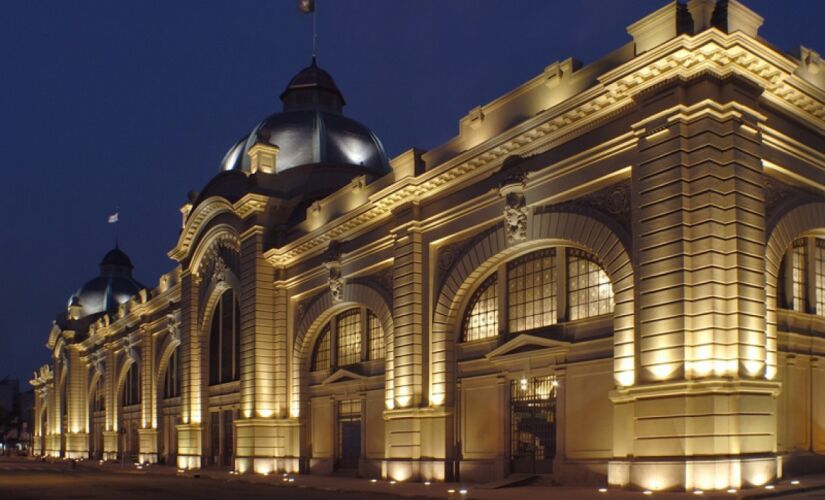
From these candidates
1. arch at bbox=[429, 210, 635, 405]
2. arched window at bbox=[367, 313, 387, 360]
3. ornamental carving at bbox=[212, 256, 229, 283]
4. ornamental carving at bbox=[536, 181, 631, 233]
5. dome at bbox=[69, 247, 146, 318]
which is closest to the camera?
arch at bbox=[429, 210, 635, 405]

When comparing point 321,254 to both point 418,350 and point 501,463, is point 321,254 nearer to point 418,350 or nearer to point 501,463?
point 418,350

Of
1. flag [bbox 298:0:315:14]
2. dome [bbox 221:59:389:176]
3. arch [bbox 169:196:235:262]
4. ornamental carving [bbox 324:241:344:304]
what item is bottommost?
ornamental carving [bbox 324:241:344:304]

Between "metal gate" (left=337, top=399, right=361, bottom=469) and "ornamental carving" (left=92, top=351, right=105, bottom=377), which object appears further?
"ornamental carving" (left=92, top=351, right=105, bottom=377)

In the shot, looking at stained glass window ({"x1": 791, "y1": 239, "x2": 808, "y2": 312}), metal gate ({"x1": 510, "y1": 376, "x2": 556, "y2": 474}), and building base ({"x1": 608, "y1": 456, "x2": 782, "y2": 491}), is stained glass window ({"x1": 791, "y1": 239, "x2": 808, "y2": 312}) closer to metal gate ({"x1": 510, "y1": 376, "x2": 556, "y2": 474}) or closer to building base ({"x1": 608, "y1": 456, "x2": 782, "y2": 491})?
building base ({"x1": 608, "y1": 456, "x2": 782, "y2": 491})

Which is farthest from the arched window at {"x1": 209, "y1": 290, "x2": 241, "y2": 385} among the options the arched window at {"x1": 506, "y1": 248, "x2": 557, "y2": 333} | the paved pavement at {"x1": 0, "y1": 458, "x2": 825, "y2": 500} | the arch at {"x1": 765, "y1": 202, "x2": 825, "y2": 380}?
the arch at {"x1": 765, "y1": 202, "x2": 825, "y2": 380}

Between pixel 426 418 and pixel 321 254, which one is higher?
pixel 321 254

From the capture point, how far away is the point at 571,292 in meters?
→ 26.8

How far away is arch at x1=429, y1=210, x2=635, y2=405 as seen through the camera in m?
23.5

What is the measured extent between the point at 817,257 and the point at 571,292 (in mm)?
6912

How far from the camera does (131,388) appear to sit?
7300 cm

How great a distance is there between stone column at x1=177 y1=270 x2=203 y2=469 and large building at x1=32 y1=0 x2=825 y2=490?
146 inches

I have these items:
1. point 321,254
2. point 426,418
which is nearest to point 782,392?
point 426,418

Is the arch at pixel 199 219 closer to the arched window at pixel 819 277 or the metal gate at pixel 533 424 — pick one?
the metal gate at pixel 533 424

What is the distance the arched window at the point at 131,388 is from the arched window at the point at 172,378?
9.25 metres
